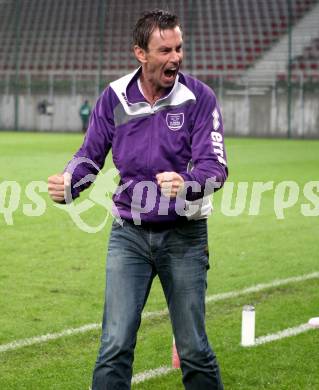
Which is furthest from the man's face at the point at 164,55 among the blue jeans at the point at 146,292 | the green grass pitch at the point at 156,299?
the green grass pitch at the point at 156,299

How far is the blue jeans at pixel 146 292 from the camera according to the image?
182 inches

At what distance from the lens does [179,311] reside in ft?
15.4

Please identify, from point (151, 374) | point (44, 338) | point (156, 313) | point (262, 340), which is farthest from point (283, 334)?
point (44, 338)

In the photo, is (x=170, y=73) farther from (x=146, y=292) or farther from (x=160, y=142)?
(x=146, y=292)

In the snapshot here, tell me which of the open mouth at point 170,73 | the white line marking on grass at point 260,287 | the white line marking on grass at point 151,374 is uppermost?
the open mouth at point 170,73

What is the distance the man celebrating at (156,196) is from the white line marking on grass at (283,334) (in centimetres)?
244

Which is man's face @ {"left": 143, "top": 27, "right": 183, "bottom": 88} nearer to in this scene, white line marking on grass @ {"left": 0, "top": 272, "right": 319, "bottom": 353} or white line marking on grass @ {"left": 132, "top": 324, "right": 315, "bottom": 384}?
white line marking on grass @ {"left": 132, "top": 324, "right": 315, "bottom": 384}

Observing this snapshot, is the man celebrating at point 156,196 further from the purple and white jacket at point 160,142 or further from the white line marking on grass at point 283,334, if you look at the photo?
the white line marking on grass at point 283,334

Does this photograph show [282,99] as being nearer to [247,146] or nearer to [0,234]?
[247,146]

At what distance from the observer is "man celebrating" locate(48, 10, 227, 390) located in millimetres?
4598

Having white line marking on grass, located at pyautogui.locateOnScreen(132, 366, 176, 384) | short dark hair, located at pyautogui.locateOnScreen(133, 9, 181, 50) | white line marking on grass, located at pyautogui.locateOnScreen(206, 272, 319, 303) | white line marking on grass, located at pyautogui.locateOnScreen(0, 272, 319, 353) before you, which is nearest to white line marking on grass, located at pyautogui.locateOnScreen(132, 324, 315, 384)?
white line marking on grass, located at pyautogui.locateOnScreen(132, 366, 176, 384)

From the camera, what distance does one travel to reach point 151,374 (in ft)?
20.6

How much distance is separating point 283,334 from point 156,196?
3.07 meters

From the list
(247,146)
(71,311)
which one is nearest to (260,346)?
(71,311)
